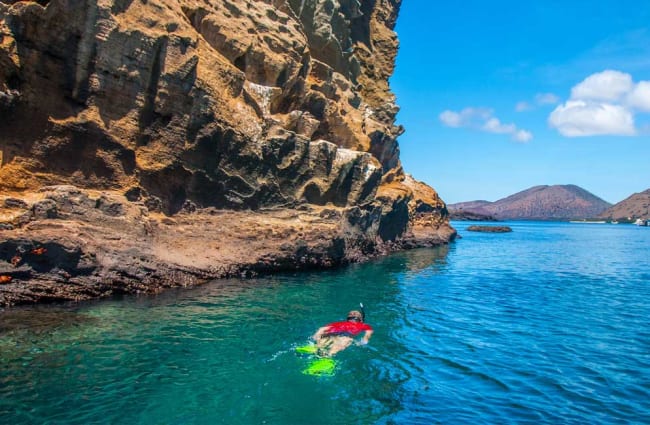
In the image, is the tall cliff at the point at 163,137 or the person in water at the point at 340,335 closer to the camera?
the person in water at the point at 340,335

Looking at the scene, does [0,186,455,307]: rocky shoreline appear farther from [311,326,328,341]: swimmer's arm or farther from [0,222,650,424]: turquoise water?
[311,326,328,341]: swimmer's arm

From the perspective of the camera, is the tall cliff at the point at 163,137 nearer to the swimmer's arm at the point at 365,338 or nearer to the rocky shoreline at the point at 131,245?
the rocky shoreline at the point at 131,245

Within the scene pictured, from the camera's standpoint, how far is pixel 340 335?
18812 mm

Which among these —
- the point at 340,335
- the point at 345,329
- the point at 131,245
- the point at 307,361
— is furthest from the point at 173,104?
the point at 307,361

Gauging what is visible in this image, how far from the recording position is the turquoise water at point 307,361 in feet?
40.7

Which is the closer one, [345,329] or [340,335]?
[340,335]

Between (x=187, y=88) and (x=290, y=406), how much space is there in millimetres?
22698

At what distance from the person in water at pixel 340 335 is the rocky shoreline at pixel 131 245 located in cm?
1221

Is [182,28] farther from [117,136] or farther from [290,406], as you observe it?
[290,406]

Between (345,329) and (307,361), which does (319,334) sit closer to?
(345,329)

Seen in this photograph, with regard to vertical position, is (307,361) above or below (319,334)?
below

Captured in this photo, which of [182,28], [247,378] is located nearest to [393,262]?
[182,28]

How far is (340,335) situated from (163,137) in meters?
18.1

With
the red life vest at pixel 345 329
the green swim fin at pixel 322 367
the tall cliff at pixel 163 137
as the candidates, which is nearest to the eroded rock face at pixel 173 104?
the tall cliff at pixel 163 137
